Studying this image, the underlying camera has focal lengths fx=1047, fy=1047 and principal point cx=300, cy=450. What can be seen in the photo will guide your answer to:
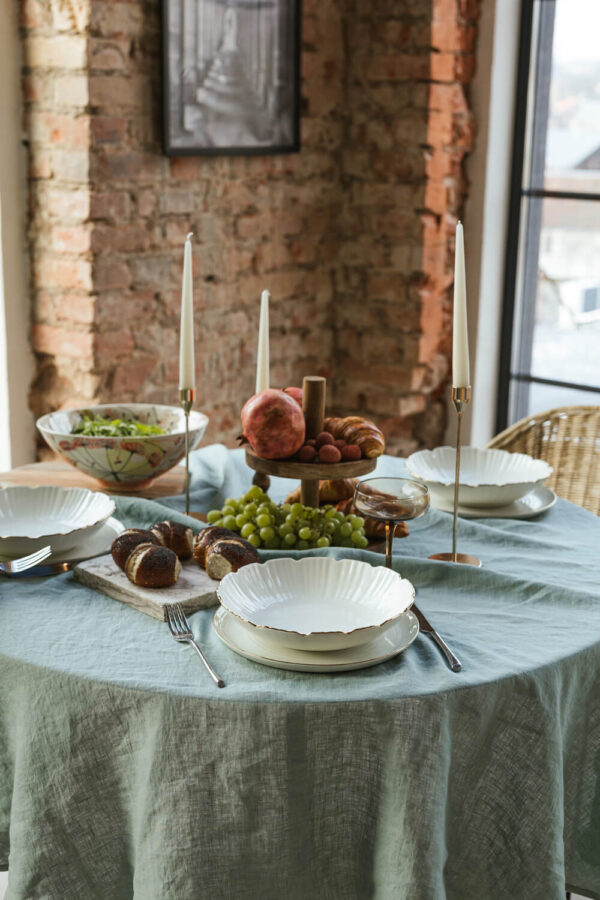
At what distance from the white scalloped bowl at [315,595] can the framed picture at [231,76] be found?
1836mm

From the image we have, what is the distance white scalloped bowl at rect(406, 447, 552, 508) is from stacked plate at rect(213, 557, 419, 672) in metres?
0.49

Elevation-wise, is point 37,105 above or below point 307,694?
above

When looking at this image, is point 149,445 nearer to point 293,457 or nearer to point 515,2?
point 293,457

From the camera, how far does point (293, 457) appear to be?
68.5 inches

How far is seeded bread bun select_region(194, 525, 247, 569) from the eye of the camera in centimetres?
165

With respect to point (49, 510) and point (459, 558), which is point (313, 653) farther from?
point (49, 510)

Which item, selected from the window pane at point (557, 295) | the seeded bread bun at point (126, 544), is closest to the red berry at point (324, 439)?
the seeded bread bun at point (126, 544)

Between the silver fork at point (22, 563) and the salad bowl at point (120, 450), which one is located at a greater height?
the salad bowl at point (120, 450)

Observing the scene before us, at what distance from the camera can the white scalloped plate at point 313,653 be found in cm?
133

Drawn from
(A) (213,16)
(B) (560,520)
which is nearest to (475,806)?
(B) (560,520)

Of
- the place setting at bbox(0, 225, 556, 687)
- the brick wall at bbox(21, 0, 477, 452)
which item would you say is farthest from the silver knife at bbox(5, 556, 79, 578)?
the brick wall at bbox(21, 0, 477, 452)

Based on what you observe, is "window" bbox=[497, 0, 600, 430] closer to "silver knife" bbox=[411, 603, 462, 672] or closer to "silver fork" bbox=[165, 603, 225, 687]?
"silver knife" bbox=[411, 603, 462, 672]

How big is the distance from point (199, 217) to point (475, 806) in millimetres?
2272

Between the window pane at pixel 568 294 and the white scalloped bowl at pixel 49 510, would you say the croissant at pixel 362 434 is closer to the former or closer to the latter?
the white scalloped bowl at pixel 49 510
